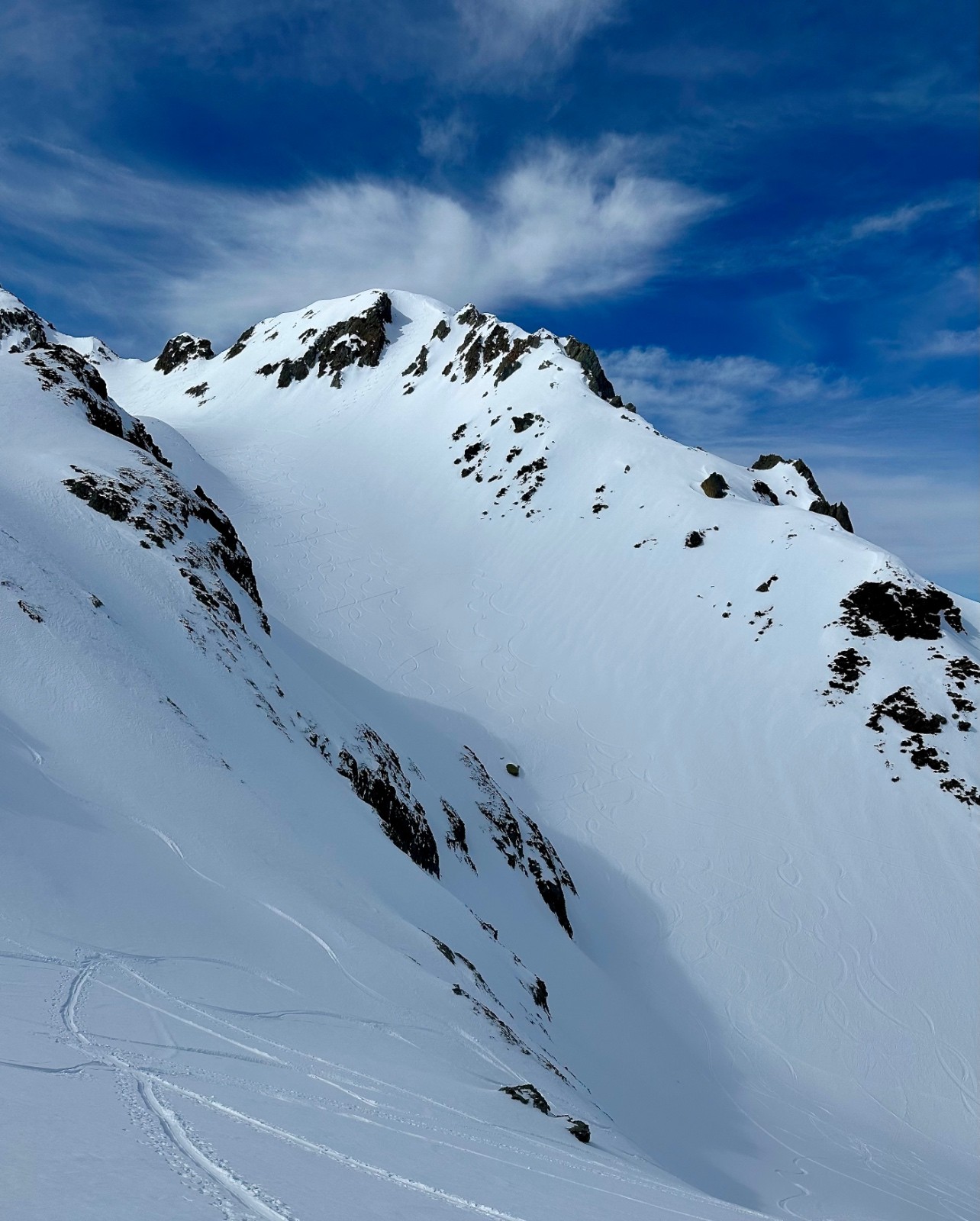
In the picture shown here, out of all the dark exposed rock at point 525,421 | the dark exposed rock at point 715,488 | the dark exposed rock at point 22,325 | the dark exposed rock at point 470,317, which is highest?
the dark exposed rock at point 470,317

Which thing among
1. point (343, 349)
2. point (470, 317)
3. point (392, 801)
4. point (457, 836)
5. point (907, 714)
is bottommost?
point (457, 836)

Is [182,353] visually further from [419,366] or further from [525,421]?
[525,421]

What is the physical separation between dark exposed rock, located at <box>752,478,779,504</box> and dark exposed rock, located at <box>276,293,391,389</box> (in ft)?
158

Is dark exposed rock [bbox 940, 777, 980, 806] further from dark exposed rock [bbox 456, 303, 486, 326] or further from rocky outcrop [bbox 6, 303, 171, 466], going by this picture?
dark exposed rock [bbox 456, 303, 486, 326]

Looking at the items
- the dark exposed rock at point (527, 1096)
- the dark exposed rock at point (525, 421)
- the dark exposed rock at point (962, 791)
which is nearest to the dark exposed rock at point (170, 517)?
the dark exposed rock at point (527, 1096)

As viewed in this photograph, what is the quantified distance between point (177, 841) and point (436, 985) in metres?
4.52

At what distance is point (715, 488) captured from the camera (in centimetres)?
4872

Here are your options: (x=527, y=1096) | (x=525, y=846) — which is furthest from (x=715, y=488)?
(x=527, y=1096)

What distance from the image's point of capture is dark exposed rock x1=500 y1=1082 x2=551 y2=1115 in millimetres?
8156

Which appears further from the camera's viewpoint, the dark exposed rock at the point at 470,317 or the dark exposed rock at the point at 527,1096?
the dark exposed rock at the point at 470,317

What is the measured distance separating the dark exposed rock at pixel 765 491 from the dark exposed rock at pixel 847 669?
26212mm

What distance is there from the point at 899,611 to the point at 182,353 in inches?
4259

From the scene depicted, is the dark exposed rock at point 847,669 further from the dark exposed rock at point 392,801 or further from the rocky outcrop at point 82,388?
the rocky outcrop at point 82,388

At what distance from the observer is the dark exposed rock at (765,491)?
57.9m
